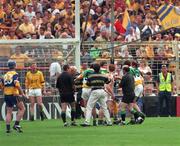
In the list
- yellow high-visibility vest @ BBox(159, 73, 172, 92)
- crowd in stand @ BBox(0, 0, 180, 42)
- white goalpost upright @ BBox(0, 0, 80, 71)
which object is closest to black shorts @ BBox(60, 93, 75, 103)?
white goalpost upright @ BBox(0, 0, 80, 71)

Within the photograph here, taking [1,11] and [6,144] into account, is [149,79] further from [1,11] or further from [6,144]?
[6,144]

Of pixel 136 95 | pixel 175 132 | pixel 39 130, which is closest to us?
pixel 175 132

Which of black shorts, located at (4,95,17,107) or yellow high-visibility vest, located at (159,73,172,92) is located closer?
black shorts, located at (4,95,17,107)

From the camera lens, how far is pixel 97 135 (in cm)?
2452

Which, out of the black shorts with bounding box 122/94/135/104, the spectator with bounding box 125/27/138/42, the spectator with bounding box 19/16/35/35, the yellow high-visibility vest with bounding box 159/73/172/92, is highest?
the spectator with bounding box 19/16/35/35

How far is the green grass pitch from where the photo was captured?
2195cm

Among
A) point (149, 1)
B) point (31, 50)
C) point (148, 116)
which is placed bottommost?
point (148, 116)

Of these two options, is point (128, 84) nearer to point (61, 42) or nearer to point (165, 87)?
point (61, 42)

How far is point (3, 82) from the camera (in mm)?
26359

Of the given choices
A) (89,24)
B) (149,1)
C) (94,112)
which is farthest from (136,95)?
(149,1)

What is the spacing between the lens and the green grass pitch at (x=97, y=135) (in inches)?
864

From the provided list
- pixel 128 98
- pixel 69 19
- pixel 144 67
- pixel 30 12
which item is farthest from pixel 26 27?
pixel 128 98

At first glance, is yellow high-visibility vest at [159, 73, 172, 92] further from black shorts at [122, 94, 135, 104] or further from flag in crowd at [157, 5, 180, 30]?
black shorts at [122, 94, 135, 104]

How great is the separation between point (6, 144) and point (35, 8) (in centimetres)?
1988
